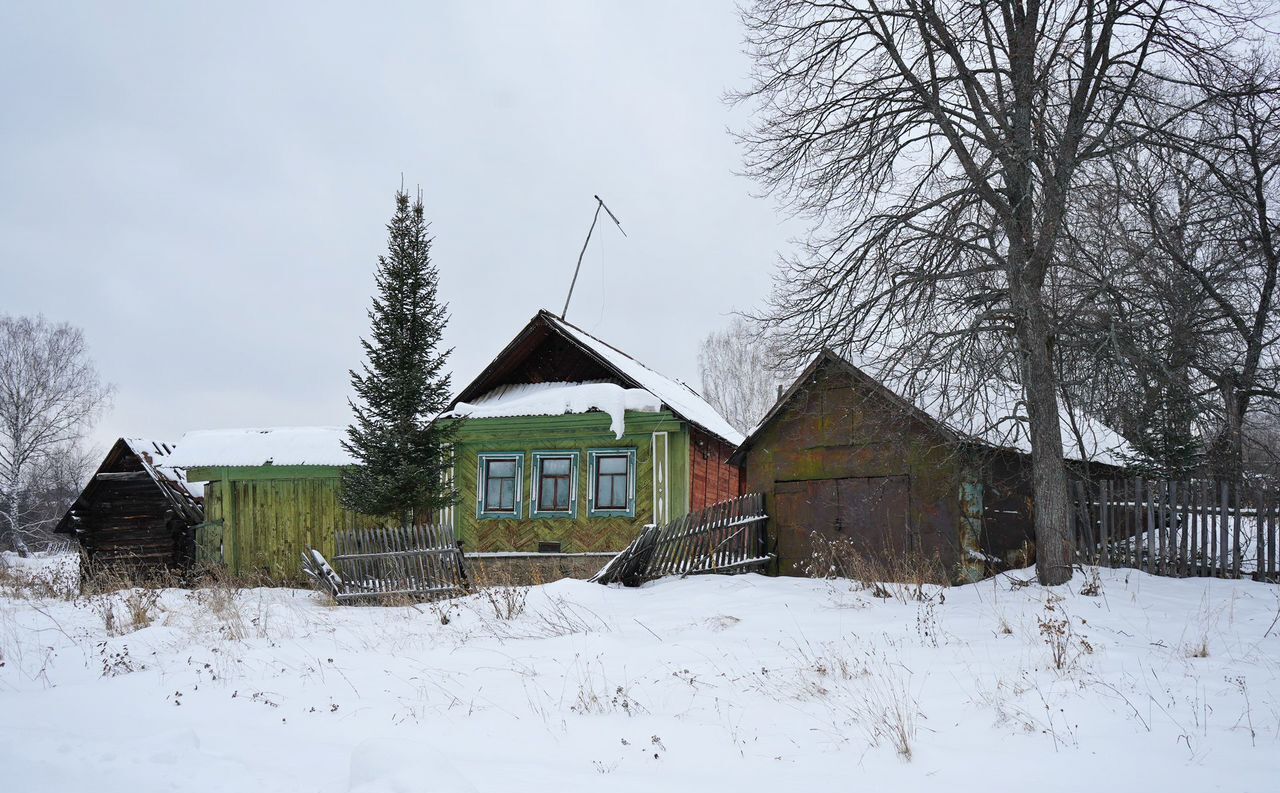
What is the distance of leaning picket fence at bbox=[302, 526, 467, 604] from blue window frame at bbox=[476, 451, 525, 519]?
4509 millimetres

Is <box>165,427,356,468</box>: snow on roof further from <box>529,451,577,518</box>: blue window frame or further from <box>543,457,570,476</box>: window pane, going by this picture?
<box>543,457,570,476</box>: window pane

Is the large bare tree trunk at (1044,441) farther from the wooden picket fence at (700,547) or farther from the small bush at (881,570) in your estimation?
the wooden picket fence at (700,547)

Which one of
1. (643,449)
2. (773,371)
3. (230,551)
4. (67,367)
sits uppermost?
(67,367)

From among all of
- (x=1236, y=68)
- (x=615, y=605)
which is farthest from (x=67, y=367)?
(x=1236, y=68)

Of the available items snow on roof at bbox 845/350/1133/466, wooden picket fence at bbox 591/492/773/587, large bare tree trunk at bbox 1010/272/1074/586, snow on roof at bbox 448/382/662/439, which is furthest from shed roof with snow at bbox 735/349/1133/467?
snow on roof at bbox 448/382/662/439

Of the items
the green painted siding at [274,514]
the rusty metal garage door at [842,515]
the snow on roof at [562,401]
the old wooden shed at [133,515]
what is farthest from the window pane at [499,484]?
the old wooden shed at [133,515]

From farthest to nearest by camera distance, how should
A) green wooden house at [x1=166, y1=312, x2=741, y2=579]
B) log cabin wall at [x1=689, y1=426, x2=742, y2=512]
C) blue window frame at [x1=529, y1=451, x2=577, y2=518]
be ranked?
log cabin wall at [x1=689, y1=426, x2=742, y2=512], blue window frame at [x1=529, y1=451, x2=577, y2=518], green wooden house at [x1=166, y1=312, x2=741, y2=579]

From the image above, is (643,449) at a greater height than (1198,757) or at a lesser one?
greater

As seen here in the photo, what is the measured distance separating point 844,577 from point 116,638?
927 centimetres

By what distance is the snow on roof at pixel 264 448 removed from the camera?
1912 centimetres

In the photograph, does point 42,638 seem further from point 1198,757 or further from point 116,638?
point 1198,757

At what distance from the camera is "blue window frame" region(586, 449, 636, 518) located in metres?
16.5

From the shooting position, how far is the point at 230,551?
63.2 ft

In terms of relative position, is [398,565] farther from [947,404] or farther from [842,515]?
[947,404]
